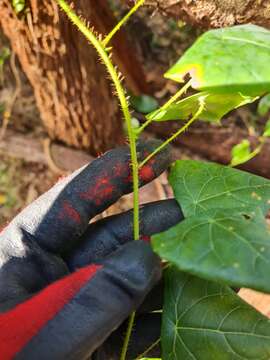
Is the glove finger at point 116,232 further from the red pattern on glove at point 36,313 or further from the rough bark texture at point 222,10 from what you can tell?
the rough bark texture at point 222,10

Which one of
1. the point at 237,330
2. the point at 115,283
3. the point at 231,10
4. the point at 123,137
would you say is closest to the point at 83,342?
the point at 115,283

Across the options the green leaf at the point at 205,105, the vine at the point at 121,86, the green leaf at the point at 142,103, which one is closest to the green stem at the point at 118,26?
the vine at the point at 121,86

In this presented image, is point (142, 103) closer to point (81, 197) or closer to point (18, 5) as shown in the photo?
point (18, 5)

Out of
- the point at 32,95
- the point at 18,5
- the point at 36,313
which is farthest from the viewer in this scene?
the point at 32,95

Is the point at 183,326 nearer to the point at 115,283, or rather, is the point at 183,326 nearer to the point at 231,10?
the point at 115,283

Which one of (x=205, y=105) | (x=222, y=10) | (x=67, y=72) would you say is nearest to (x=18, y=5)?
(x=67, y=72)

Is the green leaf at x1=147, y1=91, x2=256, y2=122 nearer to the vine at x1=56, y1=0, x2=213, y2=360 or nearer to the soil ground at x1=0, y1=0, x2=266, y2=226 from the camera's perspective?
the vine at x1=56, y1=0, x2=213, y2=360
